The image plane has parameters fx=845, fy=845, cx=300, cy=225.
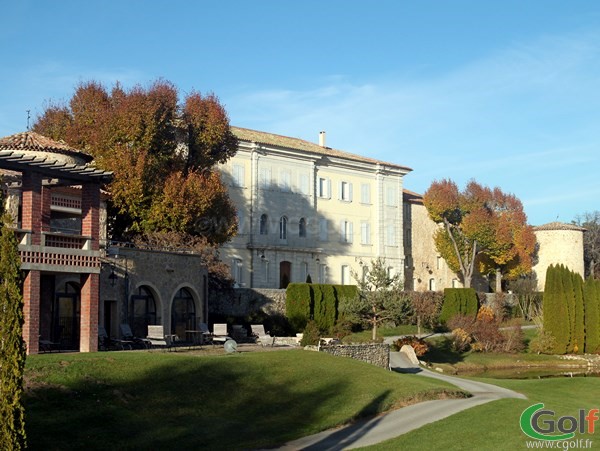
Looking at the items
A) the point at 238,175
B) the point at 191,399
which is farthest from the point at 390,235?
the point at 191,399

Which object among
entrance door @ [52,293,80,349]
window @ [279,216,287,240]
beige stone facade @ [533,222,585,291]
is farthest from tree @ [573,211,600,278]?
entrance door @ [52,293,80,349]

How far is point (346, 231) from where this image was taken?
6425cm

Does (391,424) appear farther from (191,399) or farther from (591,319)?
(591,319)

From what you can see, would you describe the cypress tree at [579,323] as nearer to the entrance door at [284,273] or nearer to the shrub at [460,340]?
the shrub at [460,340]

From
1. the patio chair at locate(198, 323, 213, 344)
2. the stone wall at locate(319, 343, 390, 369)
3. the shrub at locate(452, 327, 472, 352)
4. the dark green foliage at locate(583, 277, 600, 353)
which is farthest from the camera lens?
the dark green foliage at locate(583, 277, 600, 353)

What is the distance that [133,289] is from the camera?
31.5m

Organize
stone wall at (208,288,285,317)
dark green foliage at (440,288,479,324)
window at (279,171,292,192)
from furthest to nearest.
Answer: window at (279,171,292,192), dark green foliage at (440,288,479,324), stone wall at (208,288,285,317)

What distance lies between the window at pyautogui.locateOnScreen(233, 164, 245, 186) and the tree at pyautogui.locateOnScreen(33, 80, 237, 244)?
13783 mm

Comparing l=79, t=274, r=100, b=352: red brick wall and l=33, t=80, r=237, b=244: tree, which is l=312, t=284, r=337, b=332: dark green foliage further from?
l=79, t=274, r=100, b=352: red brick wall

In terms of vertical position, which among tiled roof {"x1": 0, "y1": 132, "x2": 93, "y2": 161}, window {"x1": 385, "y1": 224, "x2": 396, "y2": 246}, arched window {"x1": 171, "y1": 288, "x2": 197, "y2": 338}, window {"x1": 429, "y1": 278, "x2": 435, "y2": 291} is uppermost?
tiled roof {"x1": 0, "y1": 132, "x2": 93, "y2": 161}

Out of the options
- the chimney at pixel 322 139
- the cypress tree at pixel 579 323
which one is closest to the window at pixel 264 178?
the chimney at pixel 322 139

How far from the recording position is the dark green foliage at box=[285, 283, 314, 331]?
4459 centimetres

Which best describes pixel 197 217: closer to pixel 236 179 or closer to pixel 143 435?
pixel 236 179

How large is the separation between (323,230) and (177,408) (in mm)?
44606
